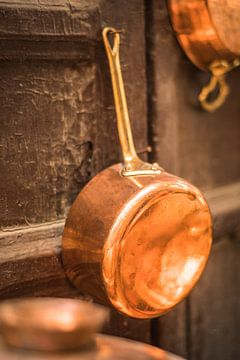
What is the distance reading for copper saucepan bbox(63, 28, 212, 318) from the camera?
1.02 m

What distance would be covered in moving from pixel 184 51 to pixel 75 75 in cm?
27

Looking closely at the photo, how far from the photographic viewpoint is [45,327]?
655 mm

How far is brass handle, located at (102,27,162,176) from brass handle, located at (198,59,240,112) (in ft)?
0.89

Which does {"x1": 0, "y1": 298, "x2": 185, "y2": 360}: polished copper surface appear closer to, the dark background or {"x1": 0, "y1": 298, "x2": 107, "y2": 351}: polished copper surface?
{"x1": 0, "y1": 298, "x2": 107, "y2": 351}: polished copper surface

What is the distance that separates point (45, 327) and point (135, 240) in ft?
1.31

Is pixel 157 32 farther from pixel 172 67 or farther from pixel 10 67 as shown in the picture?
pixel 10 67

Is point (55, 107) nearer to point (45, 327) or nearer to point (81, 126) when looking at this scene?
point (81, 126)

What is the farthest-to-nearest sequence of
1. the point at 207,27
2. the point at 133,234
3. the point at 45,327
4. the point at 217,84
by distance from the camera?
the point at 217,84 → the point at 207,27 → the point at 133,234 → the point at 45,327

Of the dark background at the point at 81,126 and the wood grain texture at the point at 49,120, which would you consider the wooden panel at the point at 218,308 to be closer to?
the dark background at the point at 81,126

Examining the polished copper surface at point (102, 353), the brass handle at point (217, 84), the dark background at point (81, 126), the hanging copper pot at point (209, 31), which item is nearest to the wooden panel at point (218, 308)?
the dark background at point (81, 126)

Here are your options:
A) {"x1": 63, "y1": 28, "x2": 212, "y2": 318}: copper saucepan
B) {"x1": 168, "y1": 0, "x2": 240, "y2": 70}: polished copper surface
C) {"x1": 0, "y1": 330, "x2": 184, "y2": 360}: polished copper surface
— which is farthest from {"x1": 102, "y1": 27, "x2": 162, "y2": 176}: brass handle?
{"x1": 0, "y1": 330, "x2": 184, "y2": 360}: polished copper surface

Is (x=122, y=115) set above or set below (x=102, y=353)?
above

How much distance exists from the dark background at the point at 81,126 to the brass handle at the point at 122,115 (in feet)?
0.11

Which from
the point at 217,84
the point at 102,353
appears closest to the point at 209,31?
the point at 217,84
